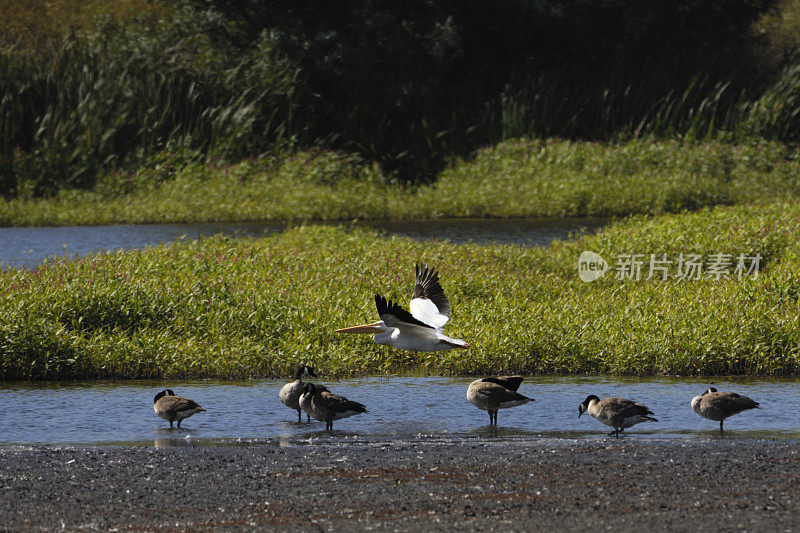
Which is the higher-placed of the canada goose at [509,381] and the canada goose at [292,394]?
the canada goose at [509,381]

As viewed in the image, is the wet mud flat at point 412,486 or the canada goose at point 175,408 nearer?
the wet mud flat at point 412,486

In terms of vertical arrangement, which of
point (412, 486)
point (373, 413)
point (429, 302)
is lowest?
point (373, 413)

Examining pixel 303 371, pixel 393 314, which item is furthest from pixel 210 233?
pixel 393 314

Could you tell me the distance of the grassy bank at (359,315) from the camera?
13766mm

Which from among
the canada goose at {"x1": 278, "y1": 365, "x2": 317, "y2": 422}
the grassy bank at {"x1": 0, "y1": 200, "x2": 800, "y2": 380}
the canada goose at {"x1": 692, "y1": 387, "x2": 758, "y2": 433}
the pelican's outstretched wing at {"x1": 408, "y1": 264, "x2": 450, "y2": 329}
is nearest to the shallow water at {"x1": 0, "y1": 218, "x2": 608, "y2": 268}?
the grassy bank at {"x1": 0, "y1": 200, "x2": 800, "y2": 380}

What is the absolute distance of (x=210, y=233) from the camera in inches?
1048

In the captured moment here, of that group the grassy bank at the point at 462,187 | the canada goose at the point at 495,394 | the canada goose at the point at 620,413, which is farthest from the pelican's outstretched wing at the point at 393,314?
the grassy bank at the point at 462,187

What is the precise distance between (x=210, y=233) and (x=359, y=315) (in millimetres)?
12140

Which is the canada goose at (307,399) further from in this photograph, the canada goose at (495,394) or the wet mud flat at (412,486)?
the canada goose at (495,394)

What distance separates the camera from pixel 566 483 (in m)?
8.58

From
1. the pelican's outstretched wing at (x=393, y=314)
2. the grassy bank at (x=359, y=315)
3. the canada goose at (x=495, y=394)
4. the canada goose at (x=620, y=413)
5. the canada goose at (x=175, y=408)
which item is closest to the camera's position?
the pelican's outstretched wing at (x=393, y=314)

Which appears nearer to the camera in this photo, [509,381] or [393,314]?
[393,314]

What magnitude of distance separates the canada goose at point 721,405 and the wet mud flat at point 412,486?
14.6 inches

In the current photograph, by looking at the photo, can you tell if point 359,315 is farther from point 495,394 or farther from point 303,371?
point 495,394
